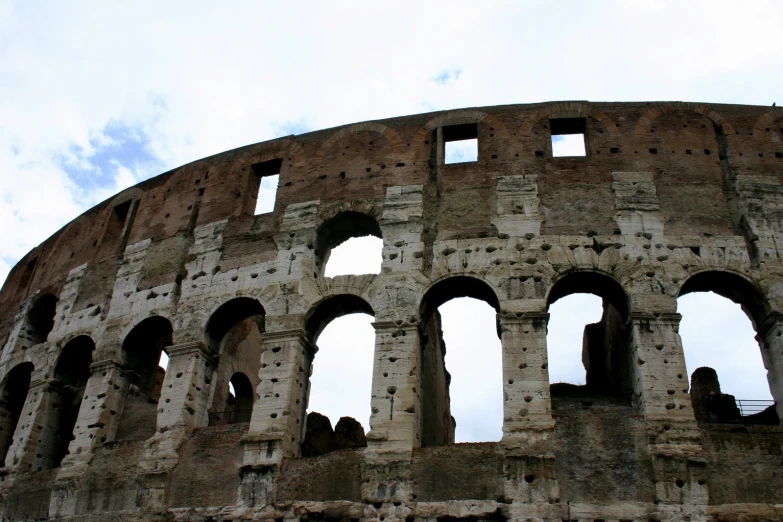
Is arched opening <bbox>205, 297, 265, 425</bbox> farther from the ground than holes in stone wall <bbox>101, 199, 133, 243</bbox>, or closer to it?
closer to it

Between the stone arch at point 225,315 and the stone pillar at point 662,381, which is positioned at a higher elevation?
the stone arch at point 225,315

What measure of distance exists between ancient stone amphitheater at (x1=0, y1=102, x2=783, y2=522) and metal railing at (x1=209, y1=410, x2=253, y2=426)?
0.78 feet

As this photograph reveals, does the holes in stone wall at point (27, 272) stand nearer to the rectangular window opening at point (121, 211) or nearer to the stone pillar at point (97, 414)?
the rectangular window opening at point (121, 211)

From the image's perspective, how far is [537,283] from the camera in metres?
10.1

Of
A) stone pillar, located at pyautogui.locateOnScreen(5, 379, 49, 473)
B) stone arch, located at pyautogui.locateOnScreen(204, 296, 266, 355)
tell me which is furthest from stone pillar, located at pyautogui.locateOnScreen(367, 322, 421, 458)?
stone pillar, located at pyautogui.locateOnScreen(5, 379, 49, 473)

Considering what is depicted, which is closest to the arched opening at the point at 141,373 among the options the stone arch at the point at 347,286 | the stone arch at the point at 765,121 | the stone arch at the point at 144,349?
the stone arch at the point at 144,349

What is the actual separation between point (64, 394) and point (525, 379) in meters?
7.83

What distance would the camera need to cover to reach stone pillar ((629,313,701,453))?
346 inches

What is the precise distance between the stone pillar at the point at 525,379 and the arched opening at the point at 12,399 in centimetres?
854

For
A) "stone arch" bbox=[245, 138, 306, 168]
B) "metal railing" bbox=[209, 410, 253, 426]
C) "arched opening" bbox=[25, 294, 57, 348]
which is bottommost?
"metal railing" bbox=[209, 410, 253, 426]

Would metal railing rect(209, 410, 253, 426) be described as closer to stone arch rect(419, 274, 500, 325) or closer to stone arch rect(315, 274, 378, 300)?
stone arch rect(315, 274, 378, 300)

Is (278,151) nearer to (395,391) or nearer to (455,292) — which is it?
(455,292)

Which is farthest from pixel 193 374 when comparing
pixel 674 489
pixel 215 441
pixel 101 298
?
pixel 674 489

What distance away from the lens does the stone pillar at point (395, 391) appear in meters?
9.20
